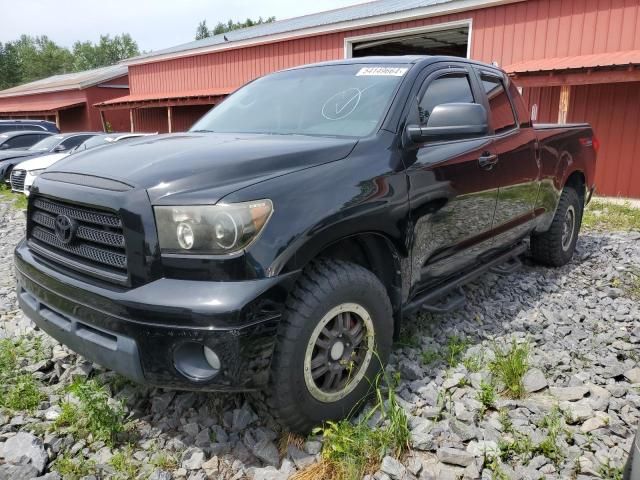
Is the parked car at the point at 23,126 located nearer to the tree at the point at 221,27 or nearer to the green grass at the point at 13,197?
the green grass at the point at 13,197

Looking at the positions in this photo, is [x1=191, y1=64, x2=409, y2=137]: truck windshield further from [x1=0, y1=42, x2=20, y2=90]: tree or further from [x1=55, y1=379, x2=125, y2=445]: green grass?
[x1=0, y1=42, x2=20, y2=90]: tree

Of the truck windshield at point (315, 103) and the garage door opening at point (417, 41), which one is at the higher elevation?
the garage door opening at point (417, 41)

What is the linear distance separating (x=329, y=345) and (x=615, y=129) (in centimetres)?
1034

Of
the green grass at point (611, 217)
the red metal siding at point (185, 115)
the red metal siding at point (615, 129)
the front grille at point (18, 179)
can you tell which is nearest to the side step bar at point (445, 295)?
the green grass at point (611, 217)

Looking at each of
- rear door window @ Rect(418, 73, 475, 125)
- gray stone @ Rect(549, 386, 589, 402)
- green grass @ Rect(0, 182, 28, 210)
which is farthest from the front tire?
green grass @ Rect(0, 182, 28, 210)

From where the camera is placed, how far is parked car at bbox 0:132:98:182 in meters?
12.3

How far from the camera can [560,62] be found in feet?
33.2

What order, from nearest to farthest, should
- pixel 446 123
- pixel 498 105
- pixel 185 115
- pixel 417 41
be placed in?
pixel 446 123 → pixel 498 105 → pixel 417 41 → pixel 185 115

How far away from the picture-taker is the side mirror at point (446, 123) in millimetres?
2820

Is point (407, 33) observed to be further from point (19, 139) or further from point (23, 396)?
point (23, 396)

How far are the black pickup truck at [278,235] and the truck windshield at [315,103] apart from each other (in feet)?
0.05

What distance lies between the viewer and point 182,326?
1998mm

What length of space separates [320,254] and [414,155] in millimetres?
850

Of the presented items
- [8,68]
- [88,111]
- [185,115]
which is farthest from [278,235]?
[8,68]
